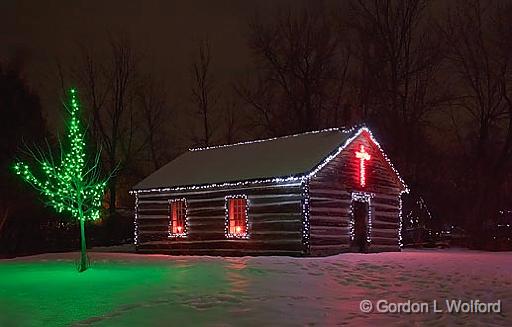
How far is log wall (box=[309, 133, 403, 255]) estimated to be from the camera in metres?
25.2

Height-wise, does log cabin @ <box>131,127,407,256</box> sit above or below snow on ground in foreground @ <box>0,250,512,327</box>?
above

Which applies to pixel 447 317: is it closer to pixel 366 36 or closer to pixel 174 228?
pixel 174 228

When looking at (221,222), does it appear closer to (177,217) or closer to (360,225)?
(177,217)

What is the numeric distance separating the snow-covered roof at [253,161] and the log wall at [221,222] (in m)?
0.58

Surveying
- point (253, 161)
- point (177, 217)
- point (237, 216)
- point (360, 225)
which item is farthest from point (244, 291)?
point (177, 217)

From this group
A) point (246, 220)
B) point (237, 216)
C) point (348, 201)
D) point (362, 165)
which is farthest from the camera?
point (362, 165)

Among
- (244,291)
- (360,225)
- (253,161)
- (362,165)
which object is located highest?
(253,161)

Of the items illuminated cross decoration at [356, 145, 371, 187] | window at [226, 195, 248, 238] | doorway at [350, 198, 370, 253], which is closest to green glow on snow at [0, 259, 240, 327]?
window at [226, 195, 248, 238]

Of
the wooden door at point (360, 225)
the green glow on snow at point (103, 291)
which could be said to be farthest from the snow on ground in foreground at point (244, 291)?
the wooden door at point (360, 225)

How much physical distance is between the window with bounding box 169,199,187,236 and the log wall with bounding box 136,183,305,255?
23 centimetres

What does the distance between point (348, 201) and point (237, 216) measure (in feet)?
15.6

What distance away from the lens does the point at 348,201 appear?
26.9 metres

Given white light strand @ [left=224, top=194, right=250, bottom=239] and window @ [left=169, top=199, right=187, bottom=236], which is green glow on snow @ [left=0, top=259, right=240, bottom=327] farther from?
window @ [left=169, top=199, right=187, bottom=236]

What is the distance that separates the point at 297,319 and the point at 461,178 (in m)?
34.8
